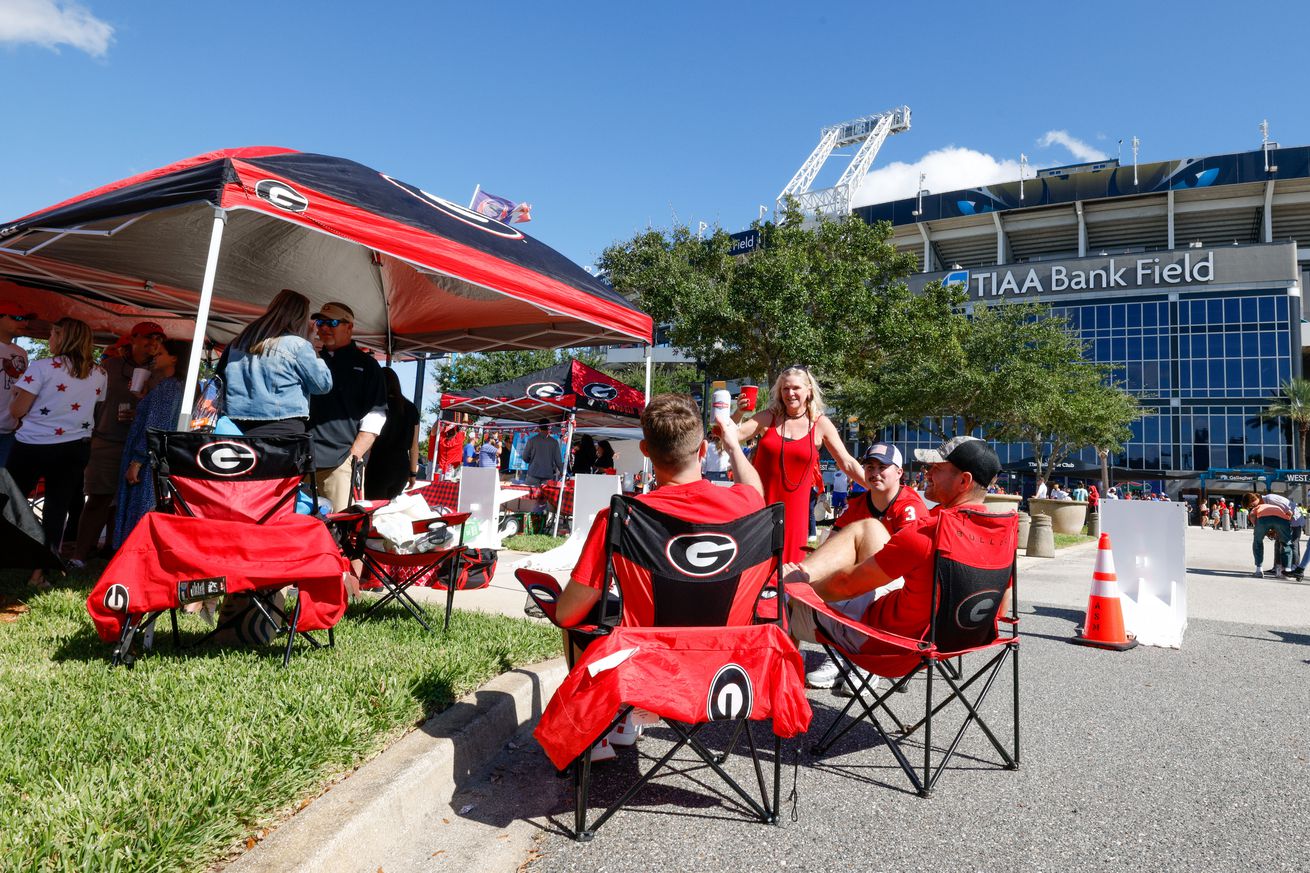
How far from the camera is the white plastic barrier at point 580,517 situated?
8242 millimetres

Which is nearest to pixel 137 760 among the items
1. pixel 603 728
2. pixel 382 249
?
pixel 603 728

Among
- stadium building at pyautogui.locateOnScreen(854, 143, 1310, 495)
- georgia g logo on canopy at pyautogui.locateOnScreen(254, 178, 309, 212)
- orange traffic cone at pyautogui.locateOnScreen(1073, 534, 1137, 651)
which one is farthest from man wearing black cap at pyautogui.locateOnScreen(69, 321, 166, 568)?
stadium building at pyautogui.locateOnScreen(854, 143, 1310, 495)

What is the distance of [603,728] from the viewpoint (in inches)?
92.1

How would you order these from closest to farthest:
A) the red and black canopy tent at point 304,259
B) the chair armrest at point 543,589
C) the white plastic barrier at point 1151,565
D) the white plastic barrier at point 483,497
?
the chair armrest at point 543,589, the red and black canopy tent at point 304,259, the white plastic barrier at point 1151,565, the white plastic barrier at point 483,497

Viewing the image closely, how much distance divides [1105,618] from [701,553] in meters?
4.90

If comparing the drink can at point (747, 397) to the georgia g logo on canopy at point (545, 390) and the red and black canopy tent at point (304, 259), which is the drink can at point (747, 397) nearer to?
the red and black canopy tent at point (304, 259)

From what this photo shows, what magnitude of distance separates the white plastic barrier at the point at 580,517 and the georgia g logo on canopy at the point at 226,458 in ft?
15.6

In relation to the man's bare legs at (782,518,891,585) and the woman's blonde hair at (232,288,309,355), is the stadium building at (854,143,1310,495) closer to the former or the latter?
the man's bare legs at (782,518,891,585)

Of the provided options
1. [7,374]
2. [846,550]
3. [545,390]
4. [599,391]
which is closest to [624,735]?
[846,550]

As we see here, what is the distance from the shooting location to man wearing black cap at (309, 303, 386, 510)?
4.75 meters

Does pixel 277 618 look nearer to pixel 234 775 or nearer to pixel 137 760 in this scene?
pixel 137 760

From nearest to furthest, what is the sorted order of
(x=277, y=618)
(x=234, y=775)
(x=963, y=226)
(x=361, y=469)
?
(x=234, y=775), (x=277, y=618), (x=361, y=469), (x=963, y=226)

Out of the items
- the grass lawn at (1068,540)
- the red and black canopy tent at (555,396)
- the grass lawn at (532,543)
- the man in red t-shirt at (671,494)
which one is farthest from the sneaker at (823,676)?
the grass lawn at (1068,540)

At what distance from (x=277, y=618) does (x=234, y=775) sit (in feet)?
6.46
